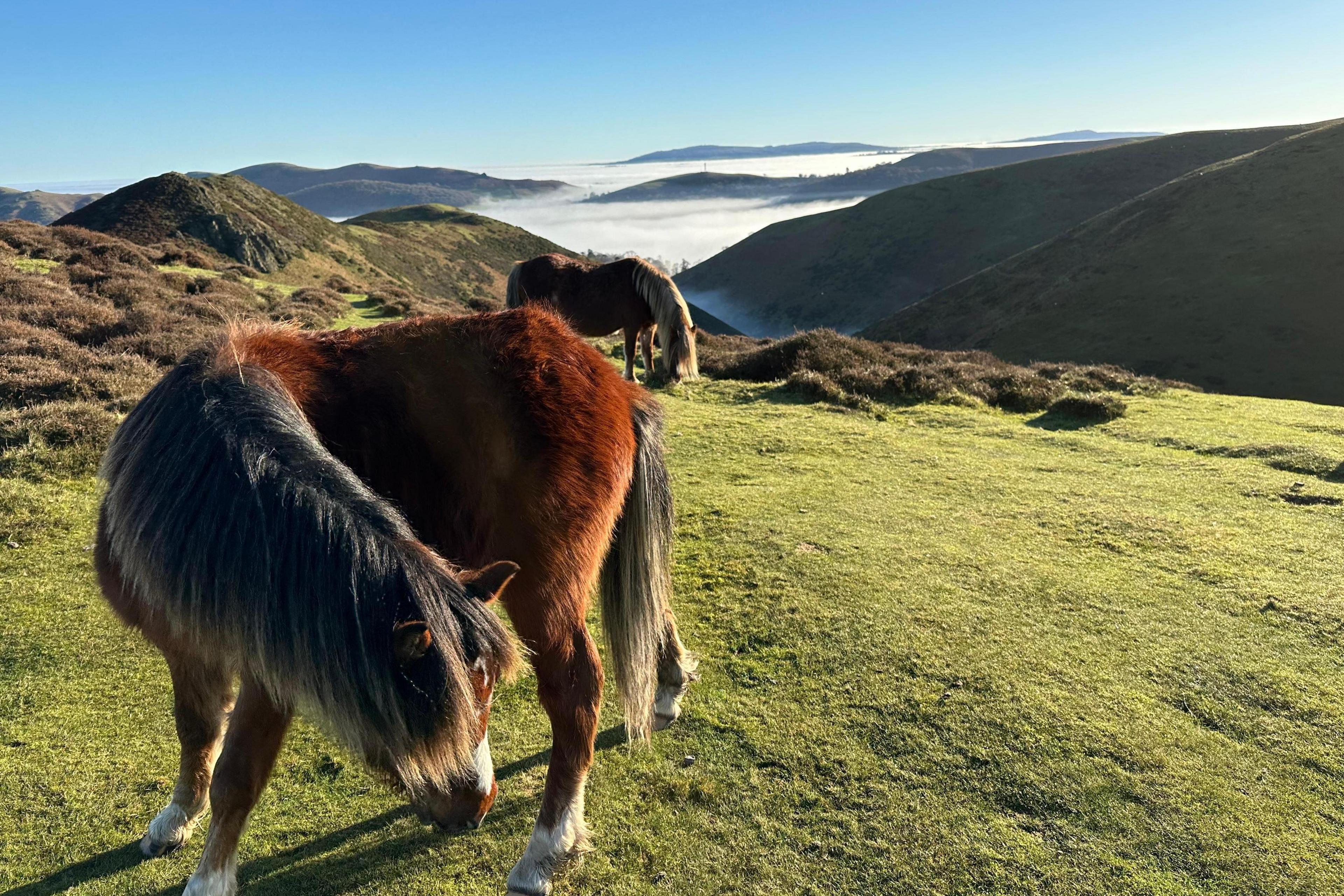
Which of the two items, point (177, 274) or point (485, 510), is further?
point (177, 274)

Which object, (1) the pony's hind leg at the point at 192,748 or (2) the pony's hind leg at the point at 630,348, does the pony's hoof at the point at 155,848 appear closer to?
(1) the pony's hind leg at the point at 192,748

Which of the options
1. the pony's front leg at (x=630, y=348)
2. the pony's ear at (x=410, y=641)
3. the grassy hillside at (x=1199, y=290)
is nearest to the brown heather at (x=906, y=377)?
the pony's front leg at (x=630, y=348)

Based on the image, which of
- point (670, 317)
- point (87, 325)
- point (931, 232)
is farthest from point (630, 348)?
point (931, 232)

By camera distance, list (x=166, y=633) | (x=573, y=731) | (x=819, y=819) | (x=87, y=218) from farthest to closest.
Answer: (x=87, y=218), (x=819, y=819), (x=573, y=731), (x=166, y=633)

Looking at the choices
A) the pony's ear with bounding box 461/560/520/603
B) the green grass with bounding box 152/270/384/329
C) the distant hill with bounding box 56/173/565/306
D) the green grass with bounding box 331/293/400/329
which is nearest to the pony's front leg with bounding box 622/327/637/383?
the green grass with bounding box 331/293/400/329

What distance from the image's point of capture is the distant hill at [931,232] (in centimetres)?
6631

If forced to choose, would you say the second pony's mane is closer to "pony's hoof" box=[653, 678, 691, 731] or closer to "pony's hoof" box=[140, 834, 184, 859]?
"pony's hoof" box=[653, 678, 691, 731]

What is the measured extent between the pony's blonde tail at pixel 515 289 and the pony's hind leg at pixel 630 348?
191 cm

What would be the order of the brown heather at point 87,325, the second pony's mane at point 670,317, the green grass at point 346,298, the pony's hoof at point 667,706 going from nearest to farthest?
the pony's hoof at point 667,706, the brown heather at point 87,325, the second pony's mane at point 670,317, the green grass at point 346,298

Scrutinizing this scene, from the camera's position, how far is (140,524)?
1.78 meters

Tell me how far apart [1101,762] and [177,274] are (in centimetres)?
1816

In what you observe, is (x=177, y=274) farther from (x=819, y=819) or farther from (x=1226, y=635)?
(x=1226, y=635)

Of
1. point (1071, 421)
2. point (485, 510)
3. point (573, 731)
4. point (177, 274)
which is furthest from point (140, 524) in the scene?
point (177, 274)

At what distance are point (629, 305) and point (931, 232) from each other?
7231cm
